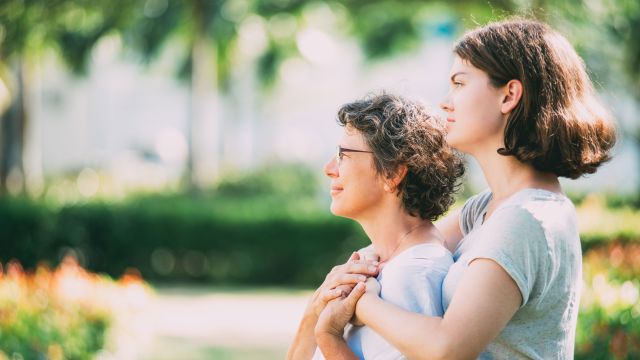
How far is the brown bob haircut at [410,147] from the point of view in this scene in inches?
99.0

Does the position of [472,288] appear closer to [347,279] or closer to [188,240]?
[347,279]

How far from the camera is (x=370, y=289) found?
7.75 ft

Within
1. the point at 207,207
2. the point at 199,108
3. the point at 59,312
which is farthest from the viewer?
the point at 199,108

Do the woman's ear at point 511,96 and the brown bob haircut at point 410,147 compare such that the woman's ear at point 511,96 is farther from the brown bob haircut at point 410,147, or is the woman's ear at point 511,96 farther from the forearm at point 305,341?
the forearm at point 305,341

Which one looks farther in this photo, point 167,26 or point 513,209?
point 167,26

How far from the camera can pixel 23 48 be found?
56.6 feet

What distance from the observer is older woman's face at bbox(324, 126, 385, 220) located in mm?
2553

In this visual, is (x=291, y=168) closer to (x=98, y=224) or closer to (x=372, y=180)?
(x=98, y=224)

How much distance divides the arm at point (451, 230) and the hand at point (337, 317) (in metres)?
0.40

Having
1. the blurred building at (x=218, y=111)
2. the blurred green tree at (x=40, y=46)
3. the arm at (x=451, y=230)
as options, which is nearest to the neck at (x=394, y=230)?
the arm at (x=451, y=230)

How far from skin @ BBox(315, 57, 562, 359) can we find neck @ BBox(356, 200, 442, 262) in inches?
8.4

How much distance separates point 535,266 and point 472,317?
0.20 m

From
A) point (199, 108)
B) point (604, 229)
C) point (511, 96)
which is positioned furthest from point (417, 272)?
point (199, 108)

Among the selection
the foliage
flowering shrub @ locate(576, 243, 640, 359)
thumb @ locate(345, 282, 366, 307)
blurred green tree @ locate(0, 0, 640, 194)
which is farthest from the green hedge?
thumb @ locate(345, 282, 366, 307)
